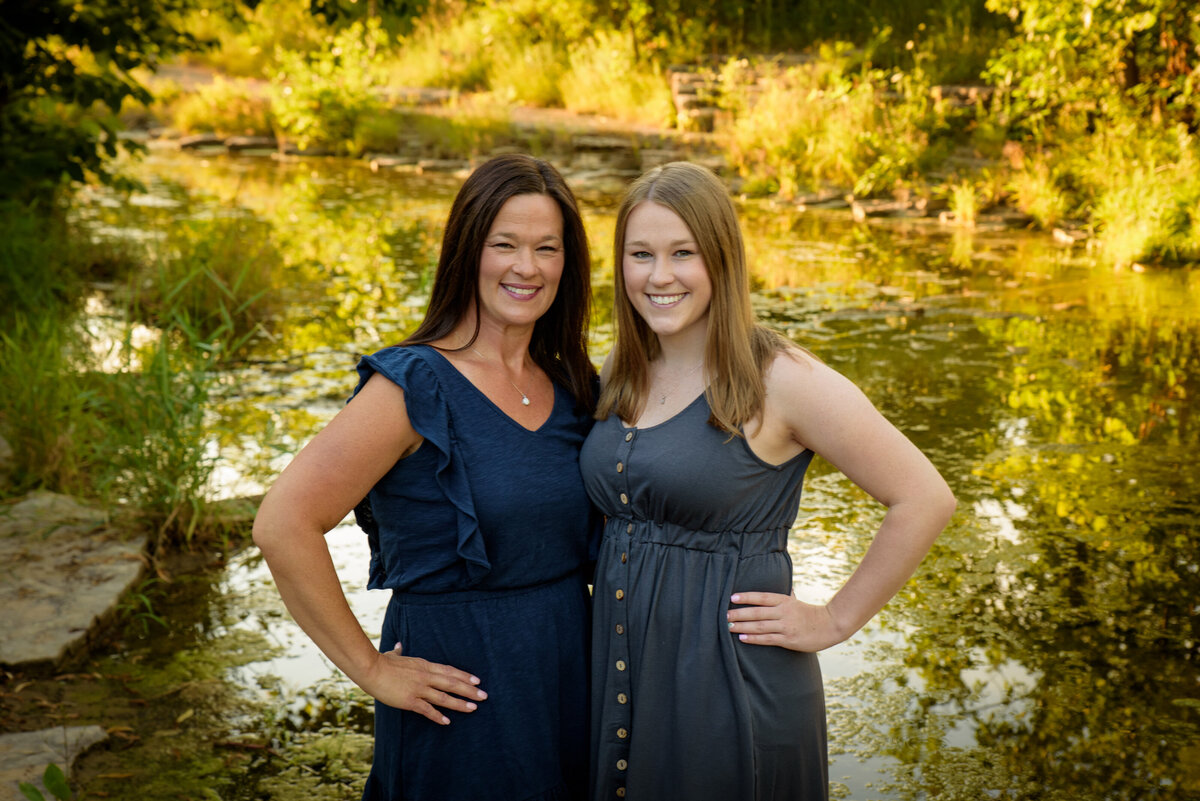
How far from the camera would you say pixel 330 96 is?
16.8m

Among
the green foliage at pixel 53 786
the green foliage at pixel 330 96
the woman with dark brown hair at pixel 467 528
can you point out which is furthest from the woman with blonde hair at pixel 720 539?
the green foliage at pixel 330 96

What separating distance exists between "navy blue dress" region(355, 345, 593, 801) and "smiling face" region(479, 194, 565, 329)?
0.60ft

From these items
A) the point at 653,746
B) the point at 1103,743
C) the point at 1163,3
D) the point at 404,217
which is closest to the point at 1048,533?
the point at 1103,743

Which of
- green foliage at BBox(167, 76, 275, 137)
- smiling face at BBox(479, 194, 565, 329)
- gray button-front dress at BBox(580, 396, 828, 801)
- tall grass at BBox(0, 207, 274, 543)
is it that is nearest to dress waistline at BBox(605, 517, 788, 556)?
gray button-front dress at BBox(580, 396, 828, 801)

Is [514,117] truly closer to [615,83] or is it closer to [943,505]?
[615,83]

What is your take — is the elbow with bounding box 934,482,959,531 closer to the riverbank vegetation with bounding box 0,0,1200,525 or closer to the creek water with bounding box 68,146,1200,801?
the creek water with bounding box 68,146,1200,801

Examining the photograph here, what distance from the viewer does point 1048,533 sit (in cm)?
452

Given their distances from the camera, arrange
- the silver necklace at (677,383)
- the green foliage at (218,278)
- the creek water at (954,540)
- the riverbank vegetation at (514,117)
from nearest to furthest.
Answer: the silver necklace at (677,383) → the creek water at (954,540) → the riverbank vegetation at (514,117) → the green foliage at (218,278)

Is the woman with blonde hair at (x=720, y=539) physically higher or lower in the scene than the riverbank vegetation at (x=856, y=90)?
lower

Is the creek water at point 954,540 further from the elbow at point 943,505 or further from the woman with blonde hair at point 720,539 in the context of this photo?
the elbow at point 943,505

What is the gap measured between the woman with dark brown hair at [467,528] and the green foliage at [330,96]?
49.9 ft

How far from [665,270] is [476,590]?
750mm

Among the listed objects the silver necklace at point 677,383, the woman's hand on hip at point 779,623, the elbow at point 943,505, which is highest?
the silver necklace at point 677,383

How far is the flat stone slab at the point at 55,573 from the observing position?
12.1 ft
